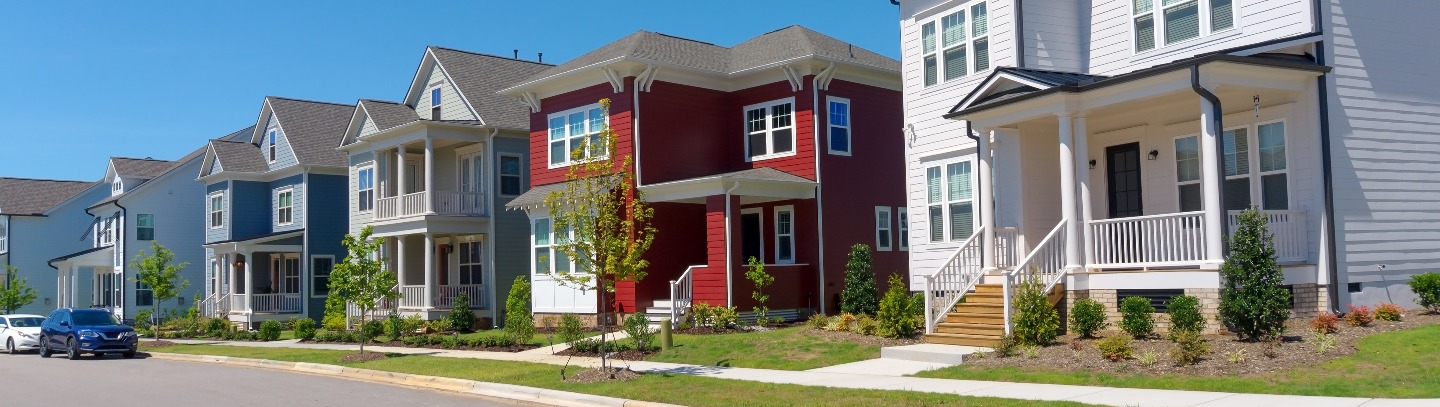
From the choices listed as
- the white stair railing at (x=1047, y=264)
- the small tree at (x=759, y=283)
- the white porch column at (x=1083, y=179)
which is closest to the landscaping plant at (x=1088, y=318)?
the white stair railing at (x=1047, y=264)

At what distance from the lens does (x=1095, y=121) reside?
831 inches

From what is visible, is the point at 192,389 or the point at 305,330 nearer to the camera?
the point at 192,389

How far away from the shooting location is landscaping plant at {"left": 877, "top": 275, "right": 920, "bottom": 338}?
20359 millimetres

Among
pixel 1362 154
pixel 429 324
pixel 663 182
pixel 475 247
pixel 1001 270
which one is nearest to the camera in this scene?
pixel 1362 154

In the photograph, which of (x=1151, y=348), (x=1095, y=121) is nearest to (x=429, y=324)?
(x=1095, y=121)

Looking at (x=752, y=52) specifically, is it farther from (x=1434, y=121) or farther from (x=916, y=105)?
(x=1434, y=121)

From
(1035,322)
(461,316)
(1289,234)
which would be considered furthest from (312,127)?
(1289,234)

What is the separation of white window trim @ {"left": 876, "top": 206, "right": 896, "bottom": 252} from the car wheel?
20950 mm

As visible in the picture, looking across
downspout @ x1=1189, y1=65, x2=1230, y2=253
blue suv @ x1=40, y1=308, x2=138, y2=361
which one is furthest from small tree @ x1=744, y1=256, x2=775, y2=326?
blue suv @ x1=40, y1=308, x2=138, y2=361

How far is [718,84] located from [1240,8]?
14836 mm

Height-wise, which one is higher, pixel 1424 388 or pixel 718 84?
pixel 718 84

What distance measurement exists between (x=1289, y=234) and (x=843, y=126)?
13238mm

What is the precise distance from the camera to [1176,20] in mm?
19578

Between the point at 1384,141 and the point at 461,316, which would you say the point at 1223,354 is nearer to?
the point at 1384,141
